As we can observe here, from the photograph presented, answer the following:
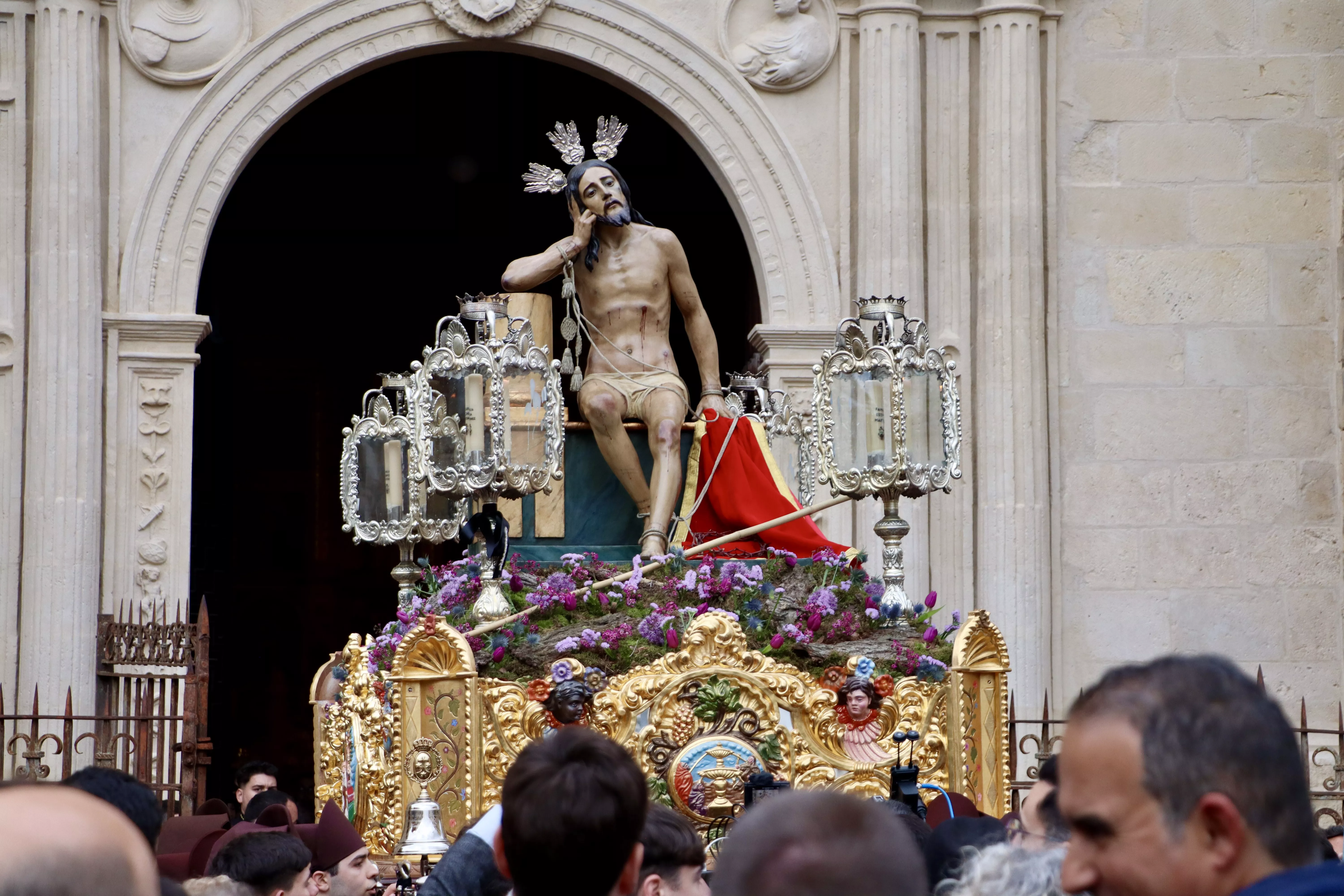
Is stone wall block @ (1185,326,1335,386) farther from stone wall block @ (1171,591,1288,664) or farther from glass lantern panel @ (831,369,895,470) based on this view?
glass lantern panel @ (831,369,895,470)

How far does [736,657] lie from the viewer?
8734mm

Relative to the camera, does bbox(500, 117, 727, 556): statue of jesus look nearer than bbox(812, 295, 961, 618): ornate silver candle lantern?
No

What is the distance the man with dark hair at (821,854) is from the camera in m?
2.43

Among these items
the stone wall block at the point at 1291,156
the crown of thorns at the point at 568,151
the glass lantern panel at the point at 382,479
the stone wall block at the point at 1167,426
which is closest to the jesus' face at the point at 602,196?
the crown of thorns at the point at 568,151

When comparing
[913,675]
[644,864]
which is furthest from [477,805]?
[644,864]

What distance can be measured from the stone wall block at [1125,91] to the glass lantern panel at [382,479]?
6.39 meters

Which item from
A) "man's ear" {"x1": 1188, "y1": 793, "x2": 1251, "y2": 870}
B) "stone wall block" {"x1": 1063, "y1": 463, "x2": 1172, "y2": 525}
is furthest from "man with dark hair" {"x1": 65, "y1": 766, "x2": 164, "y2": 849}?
"stone wall block" {"x1": 1063, "y1": 463, "x2": 1172, "y2": 525}

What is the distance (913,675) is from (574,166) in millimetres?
3601

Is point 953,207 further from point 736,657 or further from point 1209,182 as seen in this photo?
point 736,657

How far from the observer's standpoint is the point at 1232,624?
14.2 metres

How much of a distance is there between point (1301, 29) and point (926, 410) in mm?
6575

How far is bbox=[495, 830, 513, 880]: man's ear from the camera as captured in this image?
3.10 meters

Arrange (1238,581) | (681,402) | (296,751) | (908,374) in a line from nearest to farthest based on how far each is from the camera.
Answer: (908,374) → (681,402) → (1238,581) → (296,751)

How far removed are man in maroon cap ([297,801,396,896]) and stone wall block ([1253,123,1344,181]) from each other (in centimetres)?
1037
